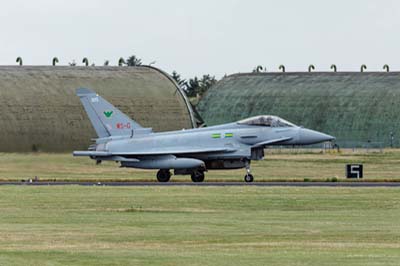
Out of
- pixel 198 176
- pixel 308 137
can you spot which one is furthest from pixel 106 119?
pixel 308 137

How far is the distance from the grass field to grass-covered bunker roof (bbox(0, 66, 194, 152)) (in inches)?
169

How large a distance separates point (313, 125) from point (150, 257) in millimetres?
73362

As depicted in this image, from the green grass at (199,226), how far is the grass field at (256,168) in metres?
9.08

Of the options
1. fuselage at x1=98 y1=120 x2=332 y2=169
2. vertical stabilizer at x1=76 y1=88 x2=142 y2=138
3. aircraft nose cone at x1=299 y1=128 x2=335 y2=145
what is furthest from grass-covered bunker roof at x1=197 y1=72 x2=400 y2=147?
vertical stabilizer at x1=76 y1=88 x2=142 y2=138

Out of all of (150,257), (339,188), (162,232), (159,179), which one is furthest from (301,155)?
(150,257)

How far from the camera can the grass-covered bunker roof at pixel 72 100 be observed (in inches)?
2707

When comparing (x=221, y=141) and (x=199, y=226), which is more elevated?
(x=221, y=141)

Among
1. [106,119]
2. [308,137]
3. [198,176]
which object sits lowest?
[198,176]

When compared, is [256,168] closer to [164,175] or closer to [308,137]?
[308,137]

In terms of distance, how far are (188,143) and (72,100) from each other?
20455 mm

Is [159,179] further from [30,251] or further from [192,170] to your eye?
[30,251]

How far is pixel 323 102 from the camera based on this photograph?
95875 millimetres

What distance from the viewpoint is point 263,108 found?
97.0 meters

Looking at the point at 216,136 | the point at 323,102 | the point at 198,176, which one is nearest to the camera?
the point at 198,176
